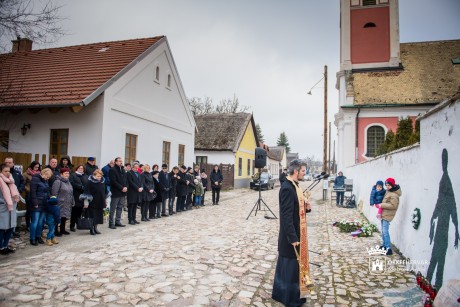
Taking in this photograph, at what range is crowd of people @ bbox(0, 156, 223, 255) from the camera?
20.0 ft

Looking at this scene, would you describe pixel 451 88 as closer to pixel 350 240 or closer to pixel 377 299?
pixel 350 240

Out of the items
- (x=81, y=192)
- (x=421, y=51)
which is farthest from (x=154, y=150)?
(x=421, y=51)

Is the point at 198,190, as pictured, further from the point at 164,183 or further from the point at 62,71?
the point at 62,71

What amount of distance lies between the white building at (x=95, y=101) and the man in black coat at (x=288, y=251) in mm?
8540

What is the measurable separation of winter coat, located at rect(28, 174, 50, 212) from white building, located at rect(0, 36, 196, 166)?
4065mm

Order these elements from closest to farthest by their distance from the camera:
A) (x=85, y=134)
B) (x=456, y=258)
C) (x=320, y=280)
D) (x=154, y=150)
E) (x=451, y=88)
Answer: (x=456, y=258) → (x=320, y=280) → (x=85, y=134) → (x=154, y=150) → (x=451, y=88)

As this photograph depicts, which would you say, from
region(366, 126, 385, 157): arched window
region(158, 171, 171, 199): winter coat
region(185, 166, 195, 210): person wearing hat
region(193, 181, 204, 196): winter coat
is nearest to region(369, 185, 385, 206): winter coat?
region(158, 171, 171, 199): winter coat

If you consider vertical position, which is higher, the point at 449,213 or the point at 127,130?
the point at 127,130

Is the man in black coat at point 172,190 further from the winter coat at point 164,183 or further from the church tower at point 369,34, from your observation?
the church tower at point 369,34

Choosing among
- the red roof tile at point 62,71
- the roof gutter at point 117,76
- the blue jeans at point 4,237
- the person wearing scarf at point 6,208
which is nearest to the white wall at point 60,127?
the roof gutter at point 117,76

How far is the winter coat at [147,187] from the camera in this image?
32.2 ft

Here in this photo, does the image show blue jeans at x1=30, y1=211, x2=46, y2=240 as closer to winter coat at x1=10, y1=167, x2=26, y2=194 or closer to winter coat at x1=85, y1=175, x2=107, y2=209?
winter coat at x1=85, y1=175, x2=107, y2=209

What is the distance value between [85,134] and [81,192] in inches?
151

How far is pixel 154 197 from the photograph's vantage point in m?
10.2
